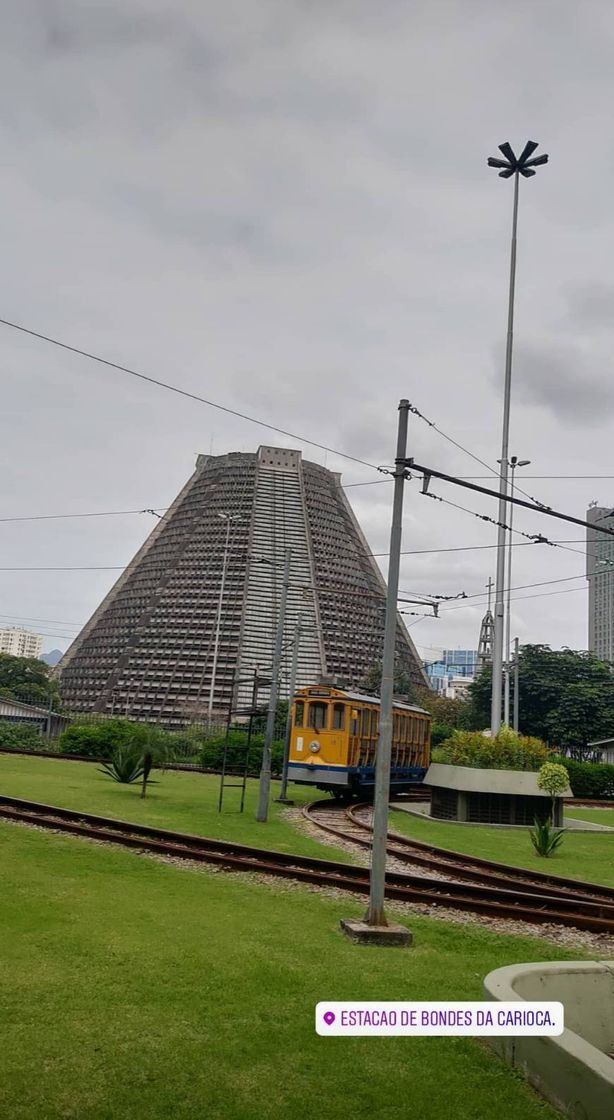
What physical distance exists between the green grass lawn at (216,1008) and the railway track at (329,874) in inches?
54.4

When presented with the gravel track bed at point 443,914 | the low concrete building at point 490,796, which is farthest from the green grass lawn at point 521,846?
the gravel track bed at point 443,914

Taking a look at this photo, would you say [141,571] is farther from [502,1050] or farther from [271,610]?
[502,1050]

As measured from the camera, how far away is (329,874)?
47.0ft

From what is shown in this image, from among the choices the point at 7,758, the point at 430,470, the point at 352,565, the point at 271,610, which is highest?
the point at 352,565

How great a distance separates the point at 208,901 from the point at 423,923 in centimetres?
296

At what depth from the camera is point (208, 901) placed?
11461 mm

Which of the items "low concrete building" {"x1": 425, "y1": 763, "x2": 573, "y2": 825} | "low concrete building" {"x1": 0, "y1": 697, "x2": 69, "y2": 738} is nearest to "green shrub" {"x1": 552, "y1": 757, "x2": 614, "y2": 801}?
"low concrete building" {"x1": 425, "y1": 763, "x2": 573, "y2": 825}

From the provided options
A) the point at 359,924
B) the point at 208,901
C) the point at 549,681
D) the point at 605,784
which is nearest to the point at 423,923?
the point at 359,924

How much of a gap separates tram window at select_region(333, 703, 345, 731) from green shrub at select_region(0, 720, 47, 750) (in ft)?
78.9

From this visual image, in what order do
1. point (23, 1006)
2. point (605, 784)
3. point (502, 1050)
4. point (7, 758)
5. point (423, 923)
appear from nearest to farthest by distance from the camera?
point (502, 1050) → point (23, 1006) → point (423, 923) → point (7, 758) → point (605, 784)

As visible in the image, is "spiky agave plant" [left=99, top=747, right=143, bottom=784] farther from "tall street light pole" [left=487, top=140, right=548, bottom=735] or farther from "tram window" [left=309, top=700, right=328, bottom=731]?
"tall street light pole" [left=487, top=140, right=548, bottom=735]

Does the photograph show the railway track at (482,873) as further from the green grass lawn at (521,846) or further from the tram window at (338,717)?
the tram window at (338,717)

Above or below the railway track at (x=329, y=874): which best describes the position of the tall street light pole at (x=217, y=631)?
above

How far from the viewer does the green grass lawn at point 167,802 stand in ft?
60.1
